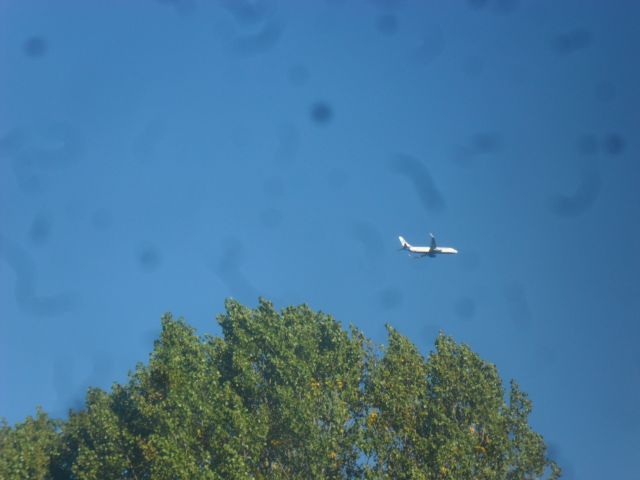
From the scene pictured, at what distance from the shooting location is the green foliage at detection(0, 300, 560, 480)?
123ft

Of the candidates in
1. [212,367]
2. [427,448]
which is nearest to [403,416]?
[427,448]

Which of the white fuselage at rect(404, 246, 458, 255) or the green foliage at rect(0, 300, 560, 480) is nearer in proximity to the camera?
the green foliage at rect(0, 300, 560, 480)

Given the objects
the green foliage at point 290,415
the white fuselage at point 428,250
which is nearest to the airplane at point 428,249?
the white fuselage at point 428,250

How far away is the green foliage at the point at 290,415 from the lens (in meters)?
37.4

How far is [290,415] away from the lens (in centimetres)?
3803

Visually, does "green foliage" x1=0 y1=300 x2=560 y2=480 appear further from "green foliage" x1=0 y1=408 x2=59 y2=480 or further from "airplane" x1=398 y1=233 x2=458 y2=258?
"airplane" x1=398 y1=233 x2=458 y2=258

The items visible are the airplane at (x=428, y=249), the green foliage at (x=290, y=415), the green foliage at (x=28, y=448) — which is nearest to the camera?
the green foliage at (x=290, y=415)

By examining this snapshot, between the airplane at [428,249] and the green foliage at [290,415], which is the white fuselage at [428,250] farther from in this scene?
the green foliage at [290,415]

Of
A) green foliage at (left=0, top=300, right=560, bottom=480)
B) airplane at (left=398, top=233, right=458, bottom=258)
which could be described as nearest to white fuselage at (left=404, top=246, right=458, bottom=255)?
airplane at (left=398, top=233, right=458, bottom=258)

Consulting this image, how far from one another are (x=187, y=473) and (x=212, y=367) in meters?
6.85

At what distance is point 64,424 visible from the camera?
1984 inches

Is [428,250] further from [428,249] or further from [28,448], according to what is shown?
[28,448]

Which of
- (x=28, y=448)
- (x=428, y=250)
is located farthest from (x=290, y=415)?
(x=428, y=250)

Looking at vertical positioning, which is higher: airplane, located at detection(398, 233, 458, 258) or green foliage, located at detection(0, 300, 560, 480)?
airplane, located at detection(398, 233, 458, 258)
